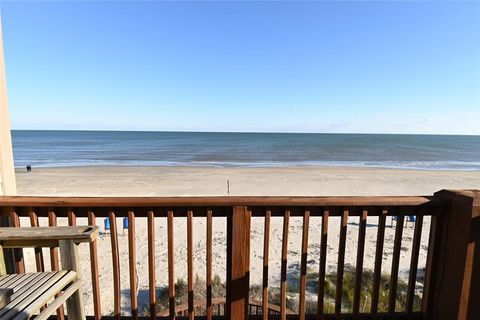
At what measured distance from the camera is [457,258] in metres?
1.80

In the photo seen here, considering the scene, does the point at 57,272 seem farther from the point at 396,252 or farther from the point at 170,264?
the point at 396,252

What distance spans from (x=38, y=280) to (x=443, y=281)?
2488 mm

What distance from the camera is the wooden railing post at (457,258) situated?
5.67 ft

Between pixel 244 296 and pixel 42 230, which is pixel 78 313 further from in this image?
pixel 244 296

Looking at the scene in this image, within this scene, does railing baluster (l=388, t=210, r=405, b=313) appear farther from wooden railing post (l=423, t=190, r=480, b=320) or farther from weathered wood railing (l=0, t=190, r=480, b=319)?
wooden railing post (l=423, t=190, r=480, b=320)

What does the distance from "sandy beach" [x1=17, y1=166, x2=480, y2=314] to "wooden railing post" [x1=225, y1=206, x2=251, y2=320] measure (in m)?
1.82

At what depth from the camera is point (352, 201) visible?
1847mm

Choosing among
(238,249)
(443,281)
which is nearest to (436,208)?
(443,281)

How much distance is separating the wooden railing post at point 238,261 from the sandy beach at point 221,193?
1.82 metres

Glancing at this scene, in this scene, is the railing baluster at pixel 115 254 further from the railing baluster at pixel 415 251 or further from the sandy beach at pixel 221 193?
the railing baluster at pixel 415 251

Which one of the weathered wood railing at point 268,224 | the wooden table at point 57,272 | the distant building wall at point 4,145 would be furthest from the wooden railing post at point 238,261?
the distant building wall at point 4,145

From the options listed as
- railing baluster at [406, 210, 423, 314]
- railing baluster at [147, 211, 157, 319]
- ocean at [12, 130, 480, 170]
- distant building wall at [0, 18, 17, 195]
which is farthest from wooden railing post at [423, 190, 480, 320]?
ocean at [12, 130, 480, 170]

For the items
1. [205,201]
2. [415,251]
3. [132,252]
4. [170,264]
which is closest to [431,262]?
[415,251]

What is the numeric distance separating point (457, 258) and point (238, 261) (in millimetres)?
1361
